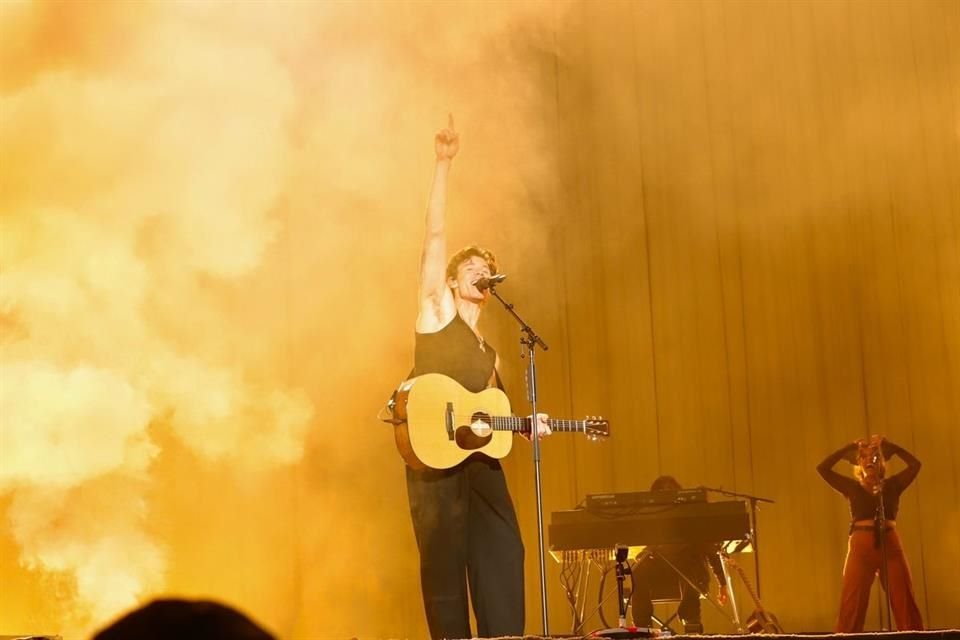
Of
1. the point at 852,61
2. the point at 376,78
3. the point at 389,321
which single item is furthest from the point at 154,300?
the point at 852,61

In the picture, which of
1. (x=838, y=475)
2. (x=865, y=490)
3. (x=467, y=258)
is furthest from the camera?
(x=838, y=475)

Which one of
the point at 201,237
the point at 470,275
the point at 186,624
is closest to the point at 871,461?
the point at 470,275

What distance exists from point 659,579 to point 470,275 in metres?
2.81

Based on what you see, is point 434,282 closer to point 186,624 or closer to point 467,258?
point 467,258

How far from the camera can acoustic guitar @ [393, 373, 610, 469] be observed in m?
4.95

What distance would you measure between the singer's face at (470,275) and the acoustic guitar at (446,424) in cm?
43

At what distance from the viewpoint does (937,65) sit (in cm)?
867

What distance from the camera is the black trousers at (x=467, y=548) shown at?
16.4ft

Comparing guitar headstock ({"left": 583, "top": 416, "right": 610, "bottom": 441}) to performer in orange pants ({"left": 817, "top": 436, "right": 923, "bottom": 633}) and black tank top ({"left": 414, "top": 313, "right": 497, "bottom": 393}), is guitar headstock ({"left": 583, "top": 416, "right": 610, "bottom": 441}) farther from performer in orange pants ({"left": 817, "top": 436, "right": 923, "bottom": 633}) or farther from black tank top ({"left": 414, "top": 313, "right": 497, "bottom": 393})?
performer in orange pants ({"left": 817, "top": 436, "right": 923, "bottom": 633})

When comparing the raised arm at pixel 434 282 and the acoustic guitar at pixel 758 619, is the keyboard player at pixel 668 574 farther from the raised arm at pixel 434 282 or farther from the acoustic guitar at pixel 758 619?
the raised arm at pixel 434 282

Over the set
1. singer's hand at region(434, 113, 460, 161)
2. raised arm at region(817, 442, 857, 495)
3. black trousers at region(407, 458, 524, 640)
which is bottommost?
black trousers at region(407, 458, 524, 640)

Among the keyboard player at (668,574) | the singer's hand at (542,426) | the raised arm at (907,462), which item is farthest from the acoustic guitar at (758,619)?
the singer's hand at (542,426)

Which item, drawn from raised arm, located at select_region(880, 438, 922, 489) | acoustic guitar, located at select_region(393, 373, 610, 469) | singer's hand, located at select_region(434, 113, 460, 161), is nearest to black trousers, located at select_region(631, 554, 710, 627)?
raised arm, located at select_region(880, 438, 922, 489)

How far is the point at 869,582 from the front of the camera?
22.2ft
